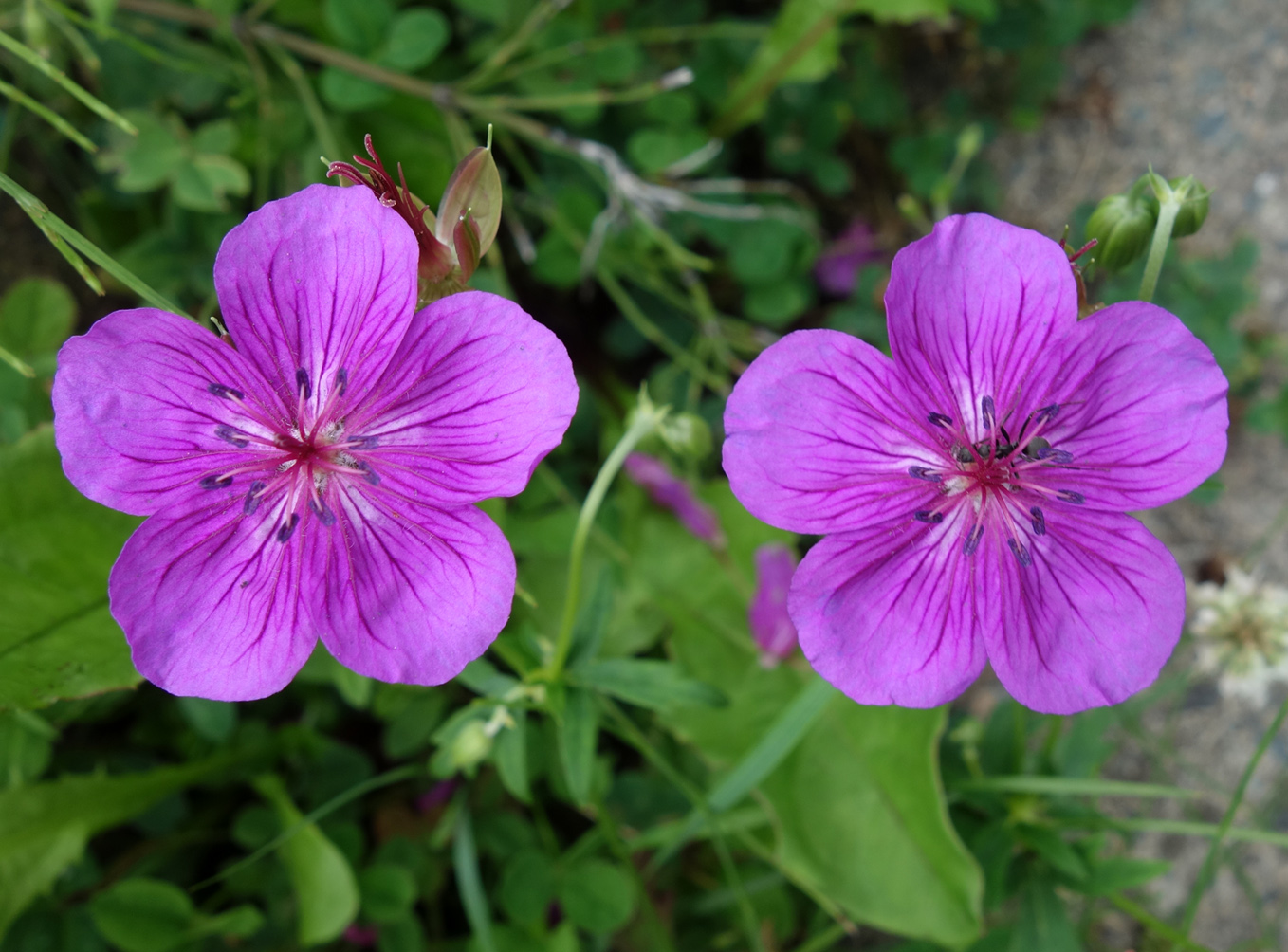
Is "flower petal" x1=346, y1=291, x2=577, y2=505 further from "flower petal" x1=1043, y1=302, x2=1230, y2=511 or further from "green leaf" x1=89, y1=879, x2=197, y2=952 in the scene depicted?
"green leaf" x1=89, y1=879, x2=197, y2=952

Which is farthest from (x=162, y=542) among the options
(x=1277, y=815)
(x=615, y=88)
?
(x=1277, y=815)

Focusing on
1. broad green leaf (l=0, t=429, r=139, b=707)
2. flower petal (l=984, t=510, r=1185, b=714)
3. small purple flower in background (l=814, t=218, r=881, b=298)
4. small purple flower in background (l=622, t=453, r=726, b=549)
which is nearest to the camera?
flower petal (l=984, t=510, r=1185, b=714)

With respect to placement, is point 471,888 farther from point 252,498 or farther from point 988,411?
point 988,411

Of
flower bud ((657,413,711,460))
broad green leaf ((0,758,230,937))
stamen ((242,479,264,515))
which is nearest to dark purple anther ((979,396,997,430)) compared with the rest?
flower bud ((657,413,711,460))

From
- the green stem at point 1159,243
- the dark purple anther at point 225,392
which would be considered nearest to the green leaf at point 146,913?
the dark purple anther at point 225,392

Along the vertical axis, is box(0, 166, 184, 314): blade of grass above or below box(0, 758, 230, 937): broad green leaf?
above

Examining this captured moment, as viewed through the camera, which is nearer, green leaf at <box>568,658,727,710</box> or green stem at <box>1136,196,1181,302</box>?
green stem at <box>1136,196,1181,302</box>
